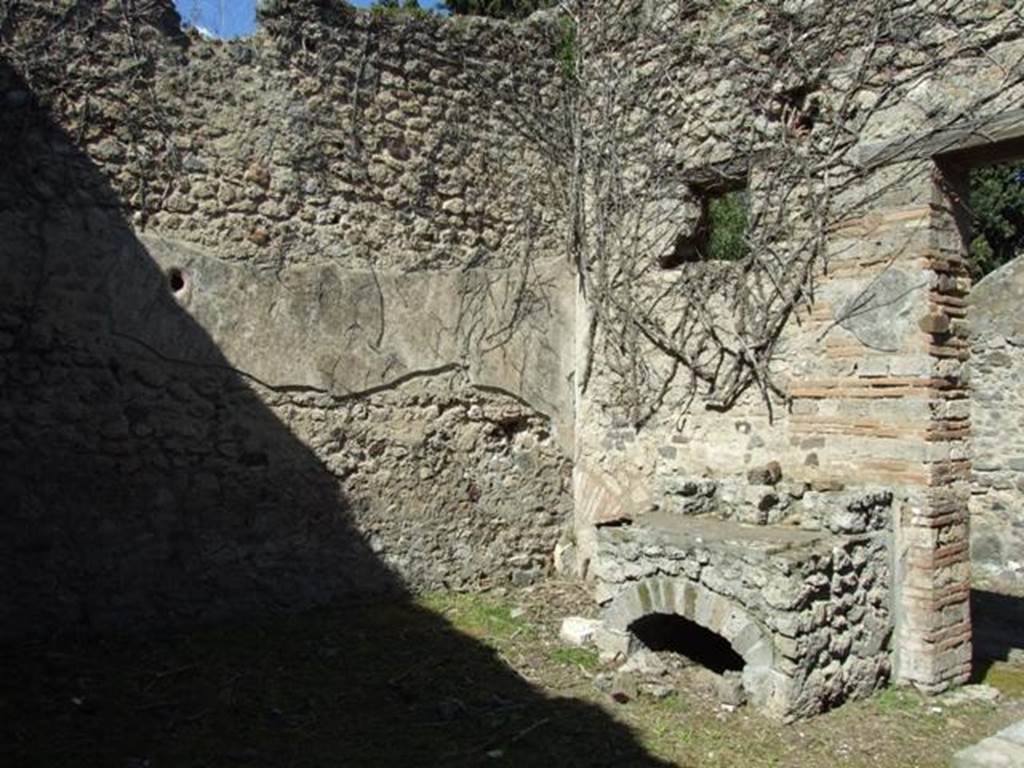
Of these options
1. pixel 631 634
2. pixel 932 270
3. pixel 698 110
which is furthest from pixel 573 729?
pixel 698 110

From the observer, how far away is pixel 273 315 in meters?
5.93

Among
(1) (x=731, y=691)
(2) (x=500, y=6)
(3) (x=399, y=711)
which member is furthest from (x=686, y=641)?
(2) (x=500, y=6)

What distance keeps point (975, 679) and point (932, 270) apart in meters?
2.34

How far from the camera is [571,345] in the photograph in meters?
7.15

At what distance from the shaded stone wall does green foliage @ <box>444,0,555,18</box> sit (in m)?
0.67

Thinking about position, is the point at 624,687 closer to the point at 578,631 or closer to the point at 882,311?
the point at 578,631

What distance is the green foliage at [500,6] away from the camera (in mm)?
7566

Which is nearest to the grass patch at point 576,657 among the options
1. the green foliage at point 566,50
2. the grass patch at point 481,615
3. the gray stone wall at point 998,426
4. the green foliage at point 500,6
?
the grass patch at point 481,615

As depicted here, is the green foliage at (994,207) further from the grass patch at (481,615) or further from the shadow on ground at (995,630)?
the grass patch at (481,615)

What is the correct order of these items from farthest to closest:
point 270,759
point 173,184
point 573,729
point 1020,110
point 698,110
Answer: point 698,110 < point 173,184 < point 1020,110 < point 573,729 < point 270,759

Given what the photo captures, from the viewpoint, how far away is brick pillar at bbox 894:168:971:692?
495 cm

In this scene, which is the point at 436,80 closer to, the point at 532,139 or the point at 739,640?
the point at 532,139

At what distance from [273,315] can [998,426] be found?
7145 millimetres

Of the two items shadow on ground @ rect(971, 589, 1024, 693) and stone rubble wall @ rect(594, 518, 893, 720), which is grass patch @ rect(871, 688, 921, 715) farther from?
shadow on ground @ rect(971, 589, 1024, 693)
